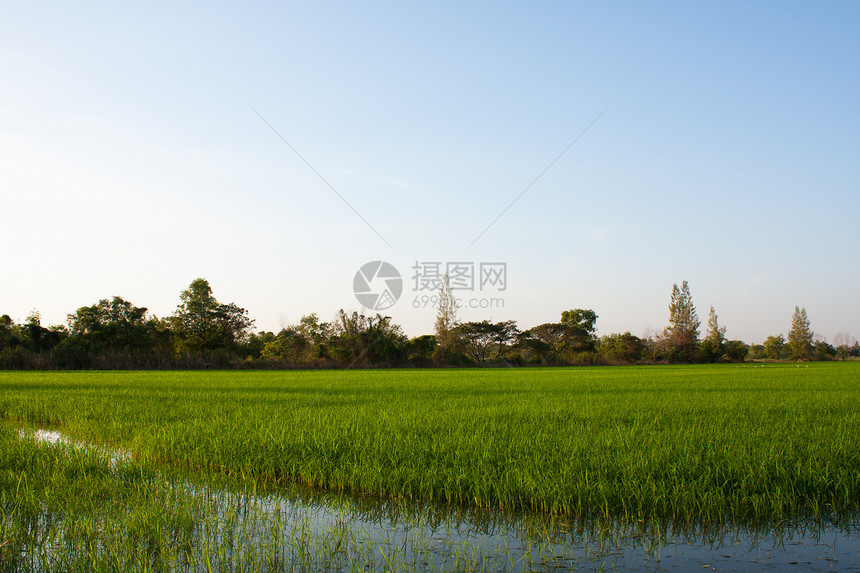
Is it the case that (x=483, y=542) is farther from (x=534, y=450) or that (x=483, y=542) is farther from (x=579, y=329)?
(x=579, y=329)

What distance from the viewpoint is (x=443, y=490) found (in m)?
4.19

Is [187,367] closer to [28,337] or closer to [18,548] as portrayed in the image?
[28,337]

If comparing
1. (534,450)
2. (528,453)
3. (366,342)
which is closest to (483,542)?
(528,453)

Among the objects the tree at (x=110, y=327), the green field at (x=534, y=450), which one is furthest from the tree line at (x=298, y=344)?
the green field at (x=534, y=450)

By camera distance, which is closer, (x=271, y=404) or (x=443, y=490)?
(x=443, y=490)

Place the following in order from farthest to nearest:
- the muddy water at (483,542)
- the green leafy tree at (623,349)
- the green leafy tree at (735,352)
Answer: the green leafy tree at (735,352) < the green leafy tree at (623,349) < the muddy water at (483,542)

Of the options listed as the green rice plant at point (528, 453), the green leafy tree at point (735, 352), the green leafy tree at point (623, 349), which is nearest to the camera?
the green rice plant at point (528, 453)

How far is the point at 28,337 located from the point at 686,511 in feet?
129

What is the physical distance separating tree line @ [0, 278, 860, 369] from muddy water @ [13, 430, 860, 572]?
3201 cm

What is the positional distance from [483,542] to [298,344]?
39.1m

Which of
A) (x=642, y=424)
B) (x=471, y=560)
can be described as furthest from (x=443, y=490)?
(x=642, y=424)

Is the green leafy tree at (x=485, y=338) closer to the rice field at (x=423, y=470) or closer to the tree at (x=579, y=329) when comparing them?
the tree at (x=579, y=329)

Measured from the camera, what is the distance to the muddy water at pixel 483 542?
2857 mm

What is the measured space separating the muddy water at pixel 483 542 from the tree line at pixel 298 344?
105 ft
